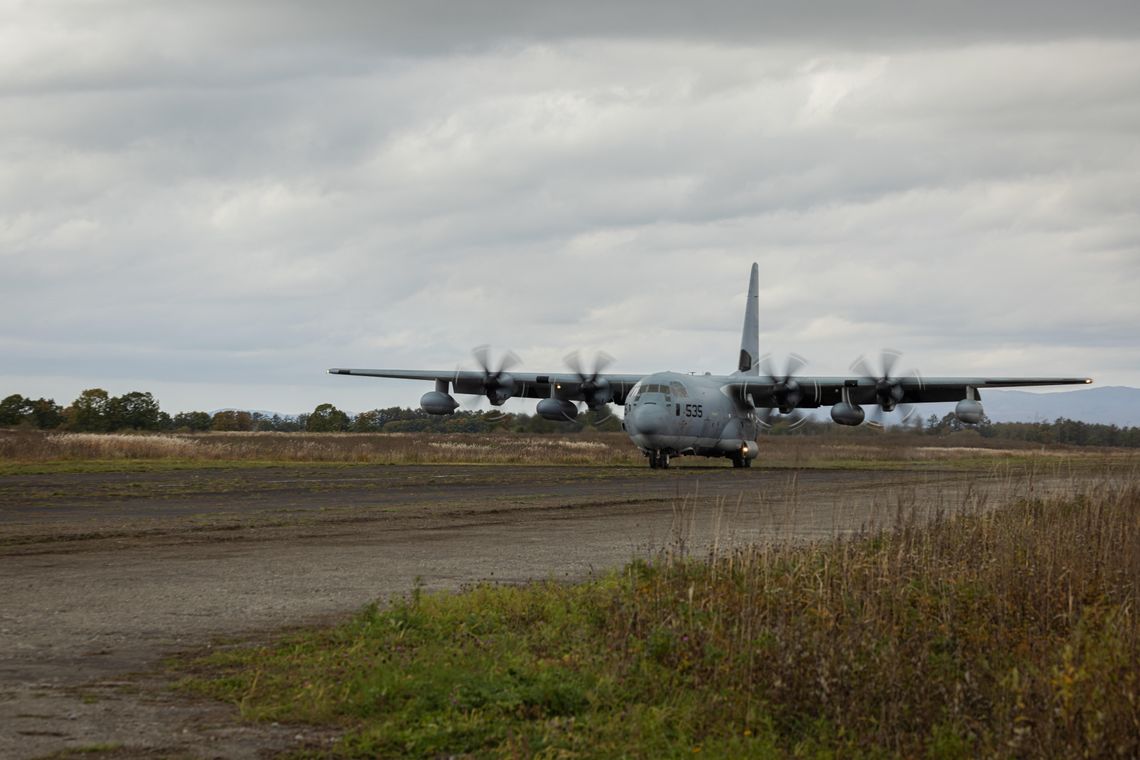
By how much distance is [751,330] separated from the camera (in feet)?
195

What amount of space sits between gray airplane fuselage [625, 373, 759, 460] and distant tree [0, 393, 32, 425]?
61220 millimetres

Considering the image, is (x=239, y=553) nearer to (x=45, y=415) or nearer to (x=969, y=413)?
(x=969, y=413)

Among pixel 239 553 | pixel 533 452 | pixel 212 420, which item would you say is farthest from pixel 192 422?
pixel 239 553

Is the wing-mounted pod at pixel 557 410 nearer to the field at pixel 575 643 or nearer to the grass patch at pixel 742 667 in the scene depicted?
the field at pixel 575 643

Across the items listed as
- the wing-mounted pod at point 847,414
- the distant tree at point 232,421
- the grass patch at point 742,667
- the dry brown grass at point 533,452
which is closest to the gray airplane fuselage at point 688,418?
the wing-mounted pod at point 847,414

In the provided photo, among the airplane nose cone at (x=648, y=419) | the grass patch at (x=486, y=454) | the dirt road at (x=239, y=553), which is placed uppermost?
the airplane nose cone at (x=648, y=419)

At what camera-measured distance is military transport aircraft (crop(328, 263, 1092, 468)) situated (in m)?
45.9

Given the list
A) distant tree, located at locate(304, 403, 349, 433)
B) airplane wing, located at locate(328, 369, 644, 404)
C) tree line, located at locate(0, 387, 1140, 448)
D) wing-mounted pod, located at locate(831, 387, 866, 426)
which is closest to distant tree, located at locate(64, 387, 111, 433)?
tree line, located at locate(0, 387, 1140, 448)

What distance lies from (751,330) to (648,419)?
16.9 meters

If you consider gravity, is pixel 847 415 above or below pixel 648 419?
above

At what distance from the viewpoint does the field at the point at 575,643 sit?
711 centimetres

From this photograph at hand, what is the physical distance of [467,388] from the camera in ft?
175

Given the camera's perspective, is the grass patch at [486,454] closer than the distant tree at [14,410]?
Yes

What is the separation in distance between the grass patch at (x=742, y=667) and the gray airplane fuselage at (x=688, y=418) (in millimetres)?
33108
